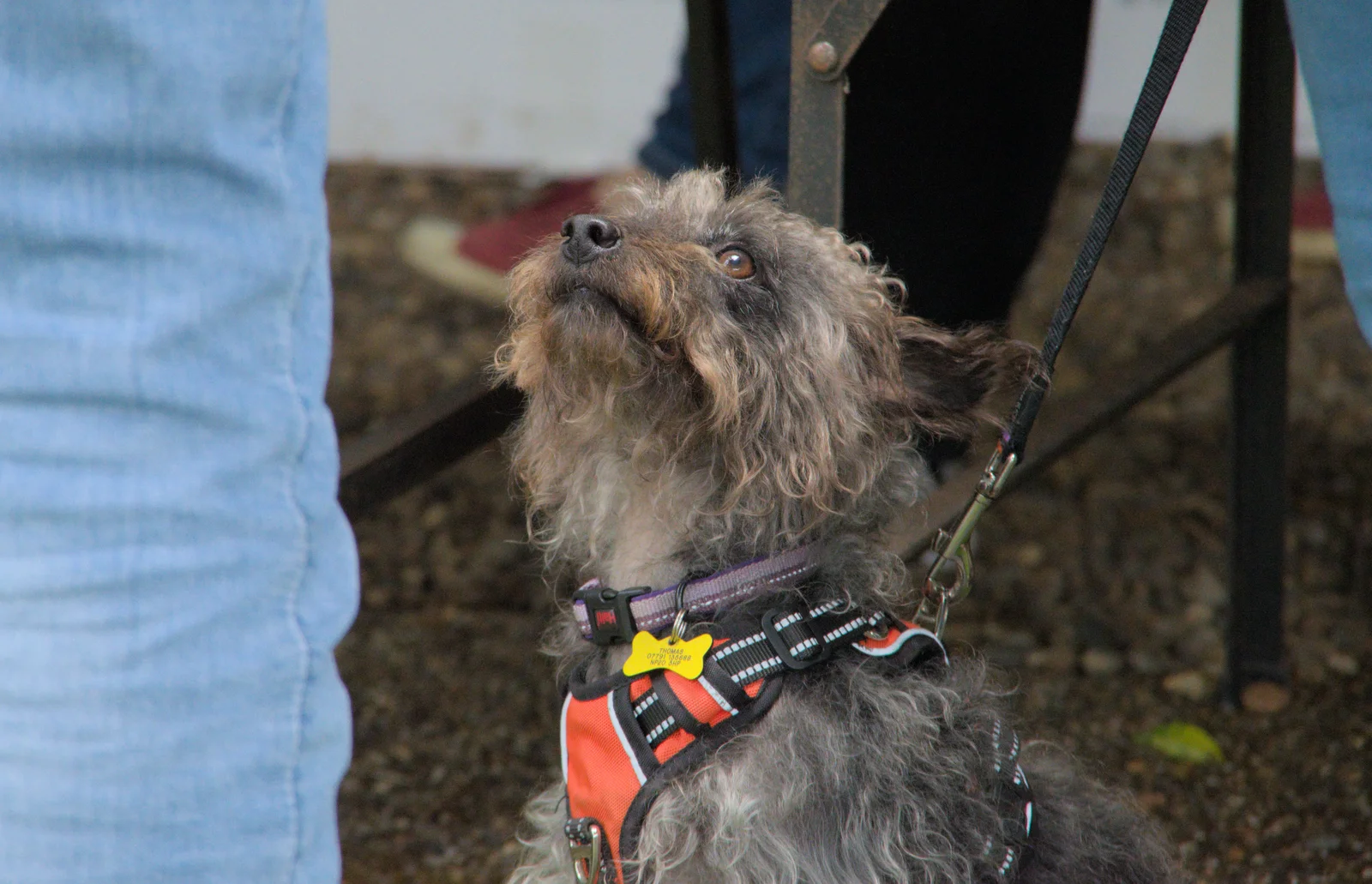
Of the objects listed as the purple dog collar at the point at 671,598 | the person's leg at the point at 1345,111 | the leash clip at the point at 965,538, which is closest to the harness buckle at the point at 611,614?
the purple dog collar at the point at 671,598

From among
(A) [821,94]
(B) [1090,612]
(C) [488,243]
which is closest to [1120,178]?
(A) [821,94]

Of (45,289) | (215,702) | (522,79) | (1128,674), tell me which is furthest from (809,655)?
(522,79)

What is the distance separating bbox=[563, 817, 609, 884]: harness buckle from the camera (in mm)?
1576

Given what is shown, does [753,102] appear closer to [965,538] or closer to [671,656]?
[965,538]

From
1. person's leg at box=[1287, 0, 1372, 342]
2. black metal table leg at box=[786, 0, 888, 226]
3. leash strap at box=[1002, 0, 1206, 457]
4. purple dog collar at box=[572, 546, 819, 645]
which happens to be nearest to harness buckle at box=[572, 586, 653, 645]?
purple dog collar at box=[572, 546, 819, 645]

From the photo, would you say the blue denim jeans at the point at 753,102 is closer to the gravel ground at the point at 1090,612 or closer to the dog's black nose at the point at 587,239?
the gravel ground at the point at 1090,612

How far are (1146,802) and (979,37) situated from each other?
145 cm

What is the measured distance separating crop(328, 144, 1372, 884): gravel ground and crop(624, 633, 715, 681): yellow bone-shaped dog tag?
966 millimetres

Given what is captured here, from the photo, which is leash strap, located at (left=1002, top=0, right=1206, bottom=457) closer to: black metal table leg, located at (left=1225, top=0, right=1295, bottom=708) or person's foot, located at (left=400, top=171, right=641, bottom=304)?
black metal table leg, located at (left=1225, top=0, right=1295, bottom=708)

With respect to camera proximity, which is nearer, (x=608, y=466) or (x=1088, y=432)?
(x=608, y=466)

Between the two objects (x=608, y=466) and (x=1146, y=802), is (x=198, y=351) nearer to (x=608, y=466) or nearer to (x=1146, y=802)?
(x=608, y=466)

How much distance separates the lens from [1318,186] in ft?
16.5

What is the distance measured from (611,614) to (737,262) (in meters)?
0.47

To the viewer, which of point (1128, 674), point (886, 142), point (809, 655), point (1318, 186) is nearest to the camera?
point (809, 655)
